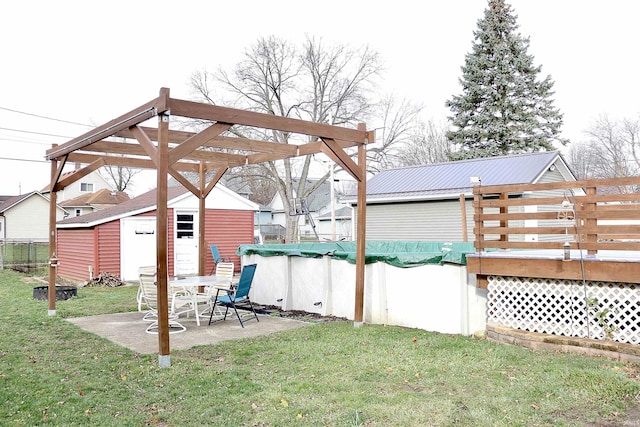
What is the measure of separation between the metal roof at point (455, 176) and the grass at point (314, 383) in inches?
323

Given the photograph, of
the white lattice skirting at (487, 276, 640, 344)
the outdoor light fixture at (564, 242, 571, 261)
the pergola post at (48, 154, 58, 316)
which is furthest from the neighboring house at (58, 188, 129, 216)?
the outdoor light fixture at (564, 242, 571, 261)

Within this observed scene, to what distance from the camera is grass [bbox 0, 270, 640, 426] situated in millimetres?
3457

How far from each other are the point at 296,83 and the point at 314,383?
23374 millimetres

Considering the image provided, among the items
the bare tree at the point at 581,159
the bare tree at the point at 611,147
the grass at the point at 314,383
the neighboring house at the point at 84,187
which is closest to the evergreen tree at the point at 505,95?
the bare tree at the point at 611,147

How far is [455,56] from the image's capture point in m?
25.8

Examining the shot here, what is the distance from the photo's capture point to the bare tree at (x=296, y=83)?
25391 millimetres

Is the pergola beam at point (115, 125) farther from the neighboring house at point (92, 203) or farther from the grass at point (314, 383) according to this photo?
the neighboring house at point (92, 203)

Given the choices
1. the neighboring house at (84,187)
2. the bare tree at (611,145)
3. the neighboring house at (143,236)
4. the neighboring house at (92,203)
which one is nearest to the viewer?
the neighboring house at (143,236)

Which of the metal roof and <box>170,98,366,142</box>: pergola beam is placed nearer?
<box>170,98,366,142</box>: pergola beam

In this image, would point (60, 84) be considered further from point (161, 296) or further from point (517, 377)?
point (517, 377)

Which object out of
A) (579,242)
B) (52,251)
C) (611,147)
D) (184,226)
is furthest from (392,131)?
(579,242)

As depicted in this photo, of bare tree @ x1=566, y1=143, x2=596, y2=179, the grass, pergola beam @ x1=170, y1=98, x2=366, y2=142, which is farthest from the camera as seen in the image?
bare tree @ x1=566, y1=143, x2=596, y2=179

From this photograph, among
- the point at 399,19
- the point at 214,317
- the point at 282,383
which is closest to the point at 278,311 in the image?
the point at 214,317

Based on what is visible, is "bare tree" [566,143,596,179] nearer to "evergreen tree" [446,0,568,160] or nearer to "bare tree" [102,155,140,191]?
"evergreen tree" [446,0,568,160]
